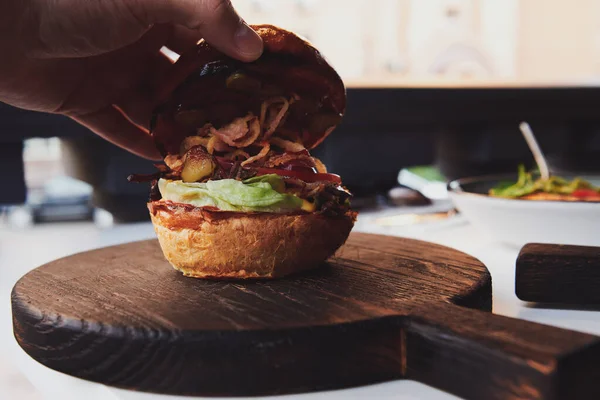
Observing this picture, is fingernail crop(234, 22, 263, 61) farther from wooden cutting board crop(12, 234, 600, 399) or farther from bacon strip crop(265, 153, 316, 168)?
wooden cutting board crop(12, 234, 600, 399)

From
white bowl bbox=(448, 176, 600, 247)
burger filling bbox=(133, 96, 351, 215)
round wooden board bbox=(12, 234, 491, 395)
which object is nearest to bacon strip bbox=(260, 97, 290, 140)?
burger filling bbox=(133, 96, 351, 215)

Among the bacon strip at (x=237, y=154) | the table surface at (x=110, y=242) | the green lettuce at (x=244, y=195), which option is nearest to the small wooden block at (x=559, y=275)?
the table surface at (x=110, y=242)

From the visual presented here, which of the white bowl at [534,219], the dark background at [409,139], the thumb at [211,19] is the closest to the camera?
the thumb at [211,19]

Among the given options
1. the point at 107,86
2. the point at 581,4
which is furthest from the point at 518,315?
the point at 581,4

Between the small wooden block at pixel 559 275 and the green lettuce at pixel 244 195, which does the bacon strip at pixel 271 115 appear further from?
the small wooden block at pixel 559 275

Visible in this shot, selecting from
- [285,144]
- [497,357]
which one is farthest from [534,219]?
[497,357]

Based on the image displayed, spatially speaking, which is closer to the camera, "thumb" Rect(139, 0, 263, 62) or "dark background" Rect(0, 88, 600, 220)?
"thumb" Rect(139, 0, 263, 62)
